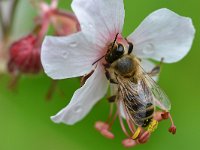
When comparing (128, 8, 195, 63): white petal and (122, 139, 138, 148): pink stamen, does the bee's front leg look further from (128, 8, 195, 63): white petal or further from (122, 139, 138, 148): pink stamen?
(122, 139, 138, 148): pink stamen

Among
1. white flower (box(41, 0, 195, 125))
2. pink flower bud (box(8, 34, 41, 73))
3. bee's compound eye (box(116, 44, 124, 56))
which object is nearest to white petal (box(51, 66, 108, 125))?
white flower (box(41, 0, 195, 125))

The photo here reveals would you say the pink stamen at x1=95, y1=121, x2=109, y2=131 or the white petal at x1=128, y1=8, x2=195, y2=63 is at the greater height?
the white petal at x1=128, y1=8, x2=195, y2=63

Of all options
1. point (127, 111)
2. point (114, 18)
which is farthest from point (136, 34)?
point (127, 111)

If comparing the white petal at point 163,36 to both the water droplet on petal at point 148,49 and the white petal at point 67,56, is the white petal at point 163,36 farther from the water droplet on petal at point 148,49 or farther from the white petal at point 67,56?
the white petal at point 67,56

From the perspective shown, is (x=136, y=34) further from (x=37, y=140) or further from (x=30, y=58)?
(x=37, y=140)

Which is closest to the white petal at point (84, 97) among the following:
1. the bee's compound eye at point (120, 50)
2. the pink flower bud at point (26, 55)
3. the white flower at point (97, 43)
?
the white flower at point (97, 43)
